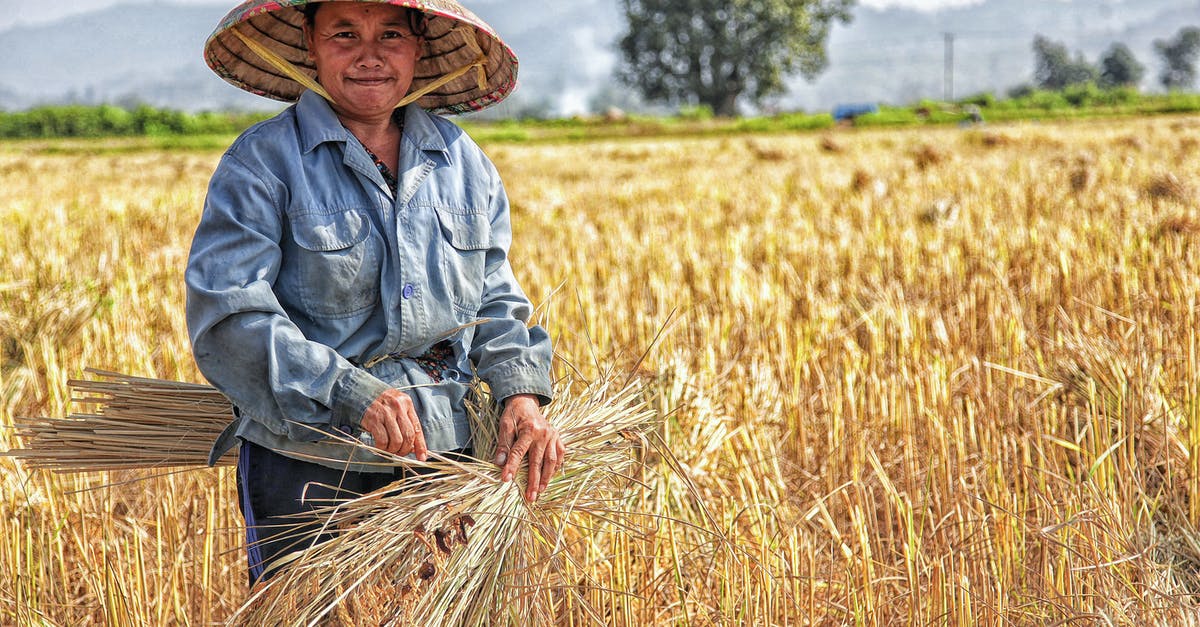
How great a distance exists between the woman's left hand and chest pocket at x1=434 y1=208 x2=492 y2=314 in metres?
0.19

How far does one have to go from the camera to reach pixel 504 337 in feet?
4.97

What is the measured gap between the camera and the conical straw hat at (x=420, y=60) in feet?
5.03

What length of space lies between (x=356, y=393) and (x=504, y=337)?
0.25 m

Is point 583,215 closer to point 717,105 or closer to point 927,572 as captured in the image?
point 927,572

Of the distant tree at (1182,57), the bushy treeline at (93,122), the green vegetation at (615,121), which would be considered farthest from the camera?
the distant tree at (1182,57)

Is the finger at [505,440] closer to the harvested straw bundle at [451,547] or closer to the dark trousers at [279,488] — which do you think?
the harvested straw bundle at [451,547]

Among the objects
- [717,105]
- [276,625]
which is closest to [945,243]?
[276,625]

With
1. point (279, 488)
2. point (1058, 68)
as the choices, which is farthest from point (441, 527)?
point (1058, 68)

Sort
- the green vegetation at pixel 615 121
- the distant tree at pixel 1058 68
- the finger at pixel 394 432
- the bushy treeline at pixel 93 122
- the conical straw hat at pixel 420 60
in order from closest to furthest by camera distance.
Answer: the finger at pixel 394 432, the conical straw hat at pixel 420 60, the green vegetation at pixel 615 121, the bushy treeline at pixel 93 122, the distant tree at pixel 1058 68

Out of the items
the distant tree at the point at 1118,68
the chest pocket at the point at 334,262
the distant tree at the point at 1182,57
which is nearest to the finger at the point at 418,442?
the chest pocket at the point at 334,262

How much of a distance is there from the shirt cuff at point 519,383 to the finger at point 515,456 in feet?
0.23

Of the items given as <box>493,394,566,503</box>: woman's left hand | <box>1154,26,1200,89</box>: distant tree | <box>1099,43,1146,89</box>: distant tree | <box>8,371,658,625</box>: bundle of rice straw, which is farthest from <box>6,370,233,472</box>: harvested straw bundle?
<box>1154,26,1200,89</box>: distant tree

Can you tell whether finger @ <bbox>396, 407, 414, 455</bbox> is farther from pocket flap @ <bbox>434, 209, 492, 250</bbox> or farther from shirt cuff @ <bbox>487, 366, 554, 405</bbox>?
pocket flap @ <bbox>434, 209, 492, 250</bbox>

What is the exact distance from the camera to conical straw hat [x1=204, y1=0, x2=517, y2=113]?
1534 mm
